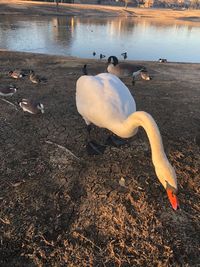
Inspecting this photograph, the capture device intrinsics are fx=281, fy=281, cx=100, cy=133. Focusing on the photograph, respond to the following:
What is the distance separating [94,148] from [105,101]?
127cm

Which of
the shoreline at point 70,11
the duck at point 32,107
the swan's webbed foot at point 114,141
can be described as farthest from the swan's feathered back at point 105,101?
the shoreline at point 70,11

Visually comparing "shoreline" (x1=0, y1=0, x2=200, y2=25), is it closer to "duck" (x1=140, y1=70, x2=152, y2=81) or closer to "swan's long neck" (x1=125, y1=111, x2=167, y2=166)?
"duck" (x1=140, y1=70, x2=152, y2=81)

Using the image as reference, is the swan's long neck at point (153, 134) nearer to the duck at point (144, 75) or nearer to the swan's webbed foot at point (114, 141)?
the swan's webbed foot at point (114, 141)

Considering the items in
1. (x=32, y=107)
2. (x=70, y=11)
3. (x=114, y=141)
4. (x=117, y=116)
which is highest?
(x=117, y=116)

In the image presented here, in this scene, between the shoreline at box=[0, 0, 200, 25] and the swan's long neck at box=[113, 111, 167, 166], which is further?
the shoreline at box=[0, 0, 200, 25]

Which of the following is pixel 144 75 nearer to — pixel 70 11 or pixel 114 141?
pixel 114 141

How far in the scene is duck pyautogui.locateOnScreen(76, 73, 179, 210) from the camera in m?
4.46

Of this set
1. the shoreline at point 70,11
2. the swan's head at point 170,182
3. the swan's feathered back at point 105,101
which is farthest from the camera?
the shoreline at point 70,11

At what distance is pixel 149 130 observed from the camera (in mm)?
4812

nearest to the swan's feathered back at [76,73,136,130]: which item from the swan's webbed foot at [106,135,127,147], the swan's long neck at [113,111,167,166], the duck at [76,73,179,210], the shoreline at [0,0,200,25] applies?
the duck at [76,73,179,210]

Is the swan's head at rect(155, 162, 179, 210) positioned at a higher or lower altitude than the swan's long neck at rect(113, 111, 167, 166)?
lower

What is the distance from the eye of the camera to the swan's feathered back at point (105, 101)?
6020mm

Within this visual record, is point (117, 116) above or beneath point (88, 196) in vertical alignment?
above

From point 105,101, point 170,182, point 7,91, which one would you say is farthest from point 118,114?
point 7,91
